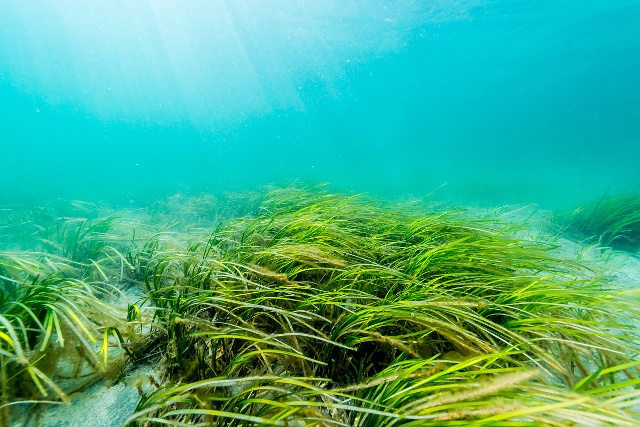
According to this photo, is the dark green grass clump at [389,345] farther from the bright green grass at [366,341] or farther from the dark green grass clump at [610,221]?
the dark green grass clump at [610,221]

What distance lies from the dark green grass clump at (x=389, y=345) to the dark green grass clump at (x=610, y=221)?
4.26 metres

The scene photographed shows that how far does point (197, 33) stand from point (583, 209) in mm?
59532

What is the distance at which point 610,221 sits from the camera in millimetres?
Answer: 5051

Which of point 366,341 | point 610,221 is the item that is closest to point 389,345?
point 366,341

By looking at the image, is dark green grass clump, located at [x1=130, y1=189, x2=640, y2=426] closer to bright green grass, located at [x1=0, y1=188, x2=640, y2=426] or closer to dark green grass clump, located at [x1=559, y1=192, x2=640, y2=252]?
bright green grass, located at [x1=0, y1=188, x2=640, y2=426]

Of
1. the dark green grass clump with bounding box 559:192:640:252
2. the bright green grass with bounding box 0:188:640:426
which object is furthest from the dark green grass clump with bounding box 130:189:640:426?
the dark green grass clump with bounding box 559:192:640:252

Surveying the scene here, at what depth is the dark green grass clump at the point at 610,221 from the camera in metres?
4.52

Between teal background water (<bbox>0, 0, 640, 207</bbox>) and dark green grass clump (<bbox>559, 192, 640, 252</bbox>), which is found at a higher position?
teal background water (<bbox>0, 0, 640, 207</bbox>)

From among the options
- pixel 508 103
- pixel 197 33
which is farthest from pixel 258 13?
pixel 508 103

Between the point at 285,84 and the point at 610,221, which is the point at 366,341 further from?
the point at 285,84

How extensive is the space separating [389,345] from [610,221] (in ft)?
21.4

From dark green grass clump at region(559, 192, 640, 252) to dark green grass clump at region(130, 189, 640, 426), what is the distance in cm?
426

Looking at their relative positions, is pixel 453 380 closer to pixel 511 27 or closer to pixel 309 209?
pixel 309 209

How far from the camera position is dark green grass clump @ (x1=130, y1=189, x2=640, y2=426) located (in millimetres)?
Answer: 743
